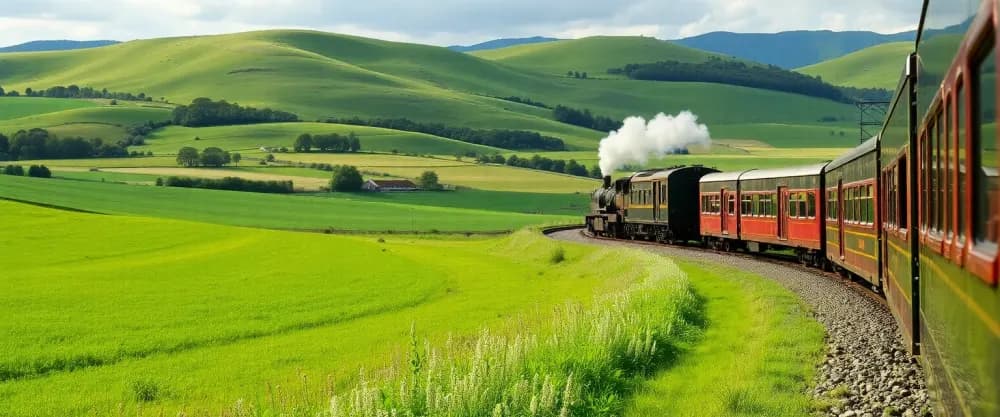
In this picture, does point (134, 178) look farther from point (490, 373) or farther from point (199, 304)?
point (490, 373)

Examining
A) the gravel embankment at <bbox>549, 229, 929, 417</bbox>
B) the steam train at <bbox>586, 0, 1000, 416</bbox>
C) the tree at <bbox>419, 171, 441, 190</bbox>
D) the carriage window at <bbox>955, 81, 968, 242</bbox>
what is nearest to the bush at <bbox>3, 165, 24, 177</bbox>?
the tree at <bbox>419, 171, 441, 190</bbox>

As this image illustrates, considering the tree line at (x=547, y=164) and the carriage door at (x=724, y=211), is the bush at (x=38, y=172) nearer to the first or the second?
the tree line at (x=547, y=164)

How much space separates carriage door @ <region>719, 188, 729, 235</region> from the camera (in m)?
40.8

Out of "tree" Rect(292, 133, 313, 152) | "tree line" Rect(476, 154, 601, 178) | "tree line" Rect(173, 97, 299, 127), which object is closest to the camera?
"tree line" Rect(476, 154, 601, 178)

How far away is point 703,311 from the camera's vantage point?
2319 centimetres

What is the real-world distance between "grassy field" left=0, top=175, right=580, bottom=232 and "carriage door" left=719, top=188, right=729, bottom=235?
4564 cm

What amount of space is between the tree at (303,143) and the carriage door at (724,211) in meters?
121

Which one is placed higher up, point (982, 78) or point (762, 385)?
point (982, 78)

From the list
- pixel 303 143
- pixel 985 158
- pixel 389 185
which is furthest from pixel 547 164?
pixel 985 158

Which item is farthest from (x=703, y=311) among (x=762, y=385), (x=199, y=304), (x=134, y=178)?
(x=134, y=178)

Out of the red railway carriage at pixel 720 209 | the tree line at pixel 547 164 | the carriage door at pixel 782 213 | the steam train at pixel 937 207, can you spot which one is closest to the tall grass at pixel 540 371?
the steam train at pixel 937 207

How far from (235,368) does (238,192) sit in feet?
313

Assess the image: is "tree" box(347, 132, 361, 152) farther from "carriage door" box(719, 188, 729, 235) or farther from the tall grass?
the tall grass

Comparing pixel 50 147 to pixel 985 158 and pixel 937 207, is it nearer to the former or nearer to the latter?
pixel 937 207
